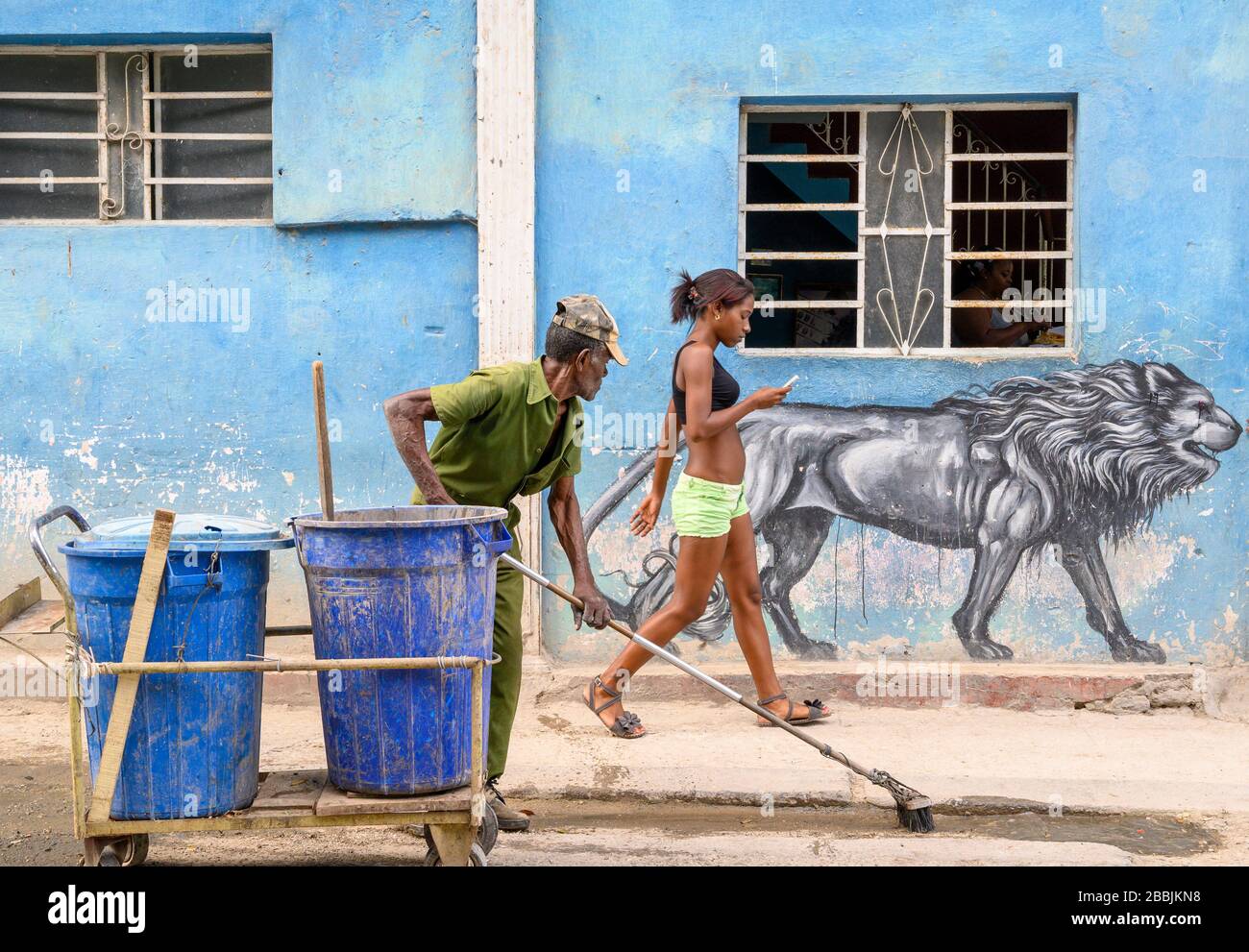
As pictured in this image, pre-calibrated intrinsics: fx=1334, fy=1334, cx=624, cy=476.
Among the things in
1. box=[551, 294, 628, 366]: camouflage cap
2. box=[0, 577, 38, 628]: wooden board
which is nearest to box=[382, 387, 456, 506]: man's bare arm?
box=[551, 294, 628, 366]: camouflage cap

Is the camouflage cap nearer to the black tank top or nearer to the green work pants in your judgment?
the green work pants

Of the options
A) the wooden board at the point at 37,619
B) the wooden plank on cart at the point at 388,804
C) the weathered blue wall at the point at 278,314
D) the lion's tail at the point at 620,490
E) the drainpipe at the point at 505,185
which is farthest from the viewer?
the lion's tail at the point at 620,490

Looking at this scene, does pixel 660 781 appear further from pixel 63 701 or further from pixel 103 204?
pixel 103 204

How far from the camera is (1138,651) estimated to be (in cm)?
629

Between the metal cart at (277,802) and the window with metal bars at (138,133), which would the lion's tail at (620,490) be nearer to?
the window with metal bars at (138,133)

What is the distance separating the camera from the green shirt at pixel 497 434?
4012 millimetres

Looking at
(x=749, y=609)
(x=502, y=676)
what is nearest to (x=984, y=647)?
(x=749, y=609)

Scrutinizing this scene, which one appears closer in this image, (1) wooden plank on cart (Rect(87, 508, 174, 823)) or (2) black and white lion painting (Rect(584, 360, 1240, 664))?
(1) wooden plank on cart (Rect(87, 508, 174, 823))

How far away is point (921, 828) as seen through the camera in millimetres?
4516

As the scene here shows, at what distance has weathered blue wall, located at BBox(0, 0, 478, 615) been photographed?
20.6 feet

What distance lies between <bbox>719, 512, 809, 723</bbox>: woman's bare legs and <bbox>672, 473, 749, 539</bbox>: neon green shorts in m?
0.14

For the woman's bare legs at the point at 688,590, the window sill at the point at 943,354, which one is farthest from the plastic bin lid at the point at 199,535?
the window sill at the point at 943,354

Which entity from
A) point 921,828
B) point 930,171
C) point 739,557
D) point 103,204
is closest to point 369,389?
point 103,204

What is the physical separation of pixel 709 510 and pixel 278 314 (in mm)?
2361
